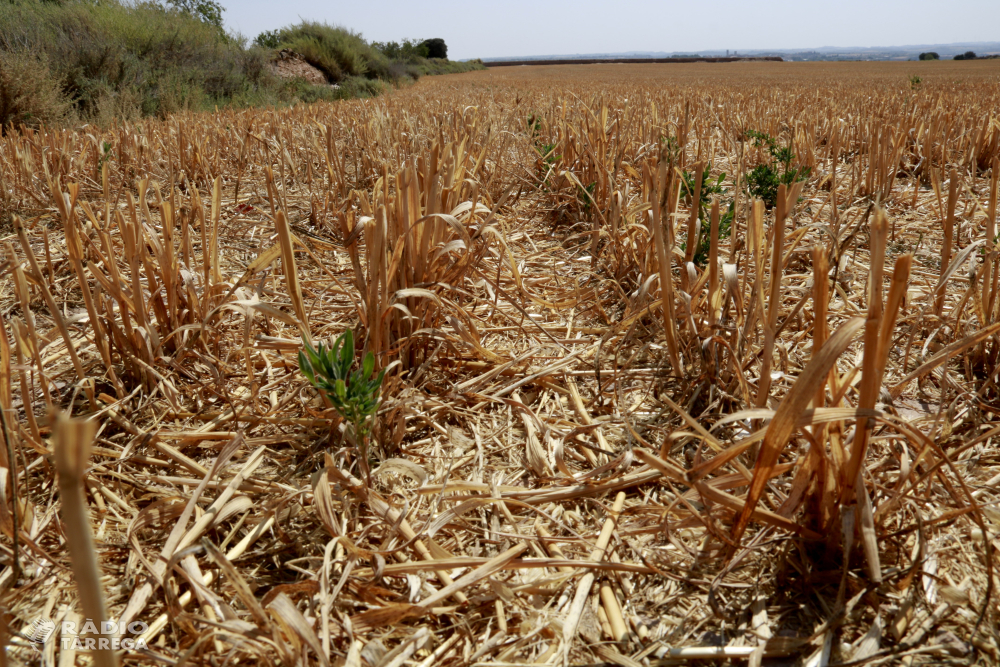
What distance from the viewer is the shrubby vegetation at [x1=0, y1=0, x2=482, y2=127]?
19.6 feet

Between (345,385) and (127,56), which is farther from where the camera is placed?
(127,56)

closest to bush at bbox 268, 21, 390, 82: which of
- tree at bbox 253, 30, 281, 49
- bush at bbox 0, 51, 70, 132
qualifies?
tree at bbox 253, 30, 281, 49

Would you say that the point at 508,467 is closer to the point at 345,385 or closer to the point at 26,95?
the point at 345,385

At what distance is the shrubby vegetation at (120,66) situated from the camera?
5.97m

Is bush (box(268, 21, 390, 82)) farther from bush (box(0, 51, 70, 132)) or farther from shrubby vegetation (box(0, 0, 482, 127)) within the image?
bush (box(0, 51, 70, 132))

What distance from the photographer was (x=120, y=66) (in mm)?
8602

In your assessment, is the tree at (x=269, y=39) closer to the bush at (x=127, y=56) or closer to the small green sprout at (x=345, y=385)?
the bush at (x=127, y=56)

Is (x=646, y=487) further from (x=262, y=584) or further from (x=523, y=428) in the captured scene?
(x=262, y=584)

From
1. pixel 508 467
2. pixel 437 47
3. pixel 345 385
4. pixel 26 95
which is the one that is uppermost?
pixel 437 47

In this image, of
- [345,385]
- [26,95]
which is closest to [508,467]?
[345,385]

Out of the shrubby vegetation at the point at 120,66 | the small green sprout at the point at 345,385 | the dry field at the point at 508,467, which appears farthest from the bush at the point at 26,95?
the small green sprout at the point at 345,385

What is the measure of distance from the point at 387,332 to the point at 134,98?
8136mm
